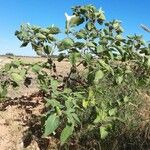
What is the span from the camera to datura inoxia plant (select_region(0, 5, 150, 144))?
12.2 feet

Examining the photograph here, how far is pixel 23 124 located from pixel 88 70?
2.42 ft

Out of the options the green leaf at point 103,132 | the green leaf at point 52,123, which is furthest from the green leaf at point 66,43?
the green leaf at point 52,123

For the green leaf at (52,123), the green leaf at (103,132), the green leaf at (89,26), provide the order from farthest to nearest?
the green leaf at (89,26), the green leaf at (103,132), the green leaf at (52,123)

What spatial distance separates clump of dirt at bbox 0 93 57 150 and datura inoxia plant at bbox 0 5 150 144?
15 cm

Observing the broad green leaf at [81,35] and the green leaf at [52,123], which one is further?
the broad green leaf at [81,35]

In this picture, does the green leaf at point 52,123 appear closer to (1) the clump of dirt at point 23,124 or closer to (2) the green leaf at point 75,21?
(1) the clump of dirt at point 23,124

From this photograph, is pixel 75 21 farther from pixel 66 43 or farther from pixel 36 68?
pixel 36 68

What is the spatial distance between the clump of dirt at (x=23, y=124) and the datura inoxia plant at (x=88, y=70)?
148mm

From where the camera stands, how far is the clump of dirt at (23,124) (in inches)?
158

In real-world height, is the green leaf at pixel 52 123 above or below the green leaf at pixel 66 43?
below

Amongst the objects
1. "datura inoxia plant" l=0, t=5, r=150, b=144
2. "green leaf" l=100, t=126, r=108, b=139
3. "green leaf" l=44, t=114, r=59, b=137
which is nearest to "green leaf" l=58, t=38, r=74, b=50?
"datura inoxia plant" l=0, t=5, r=150, b=144

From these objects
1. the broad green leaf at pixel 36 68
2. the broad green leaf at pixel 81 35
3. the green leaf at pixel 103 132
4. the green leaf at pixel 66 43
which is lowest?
the green leaf at pixel 103 132

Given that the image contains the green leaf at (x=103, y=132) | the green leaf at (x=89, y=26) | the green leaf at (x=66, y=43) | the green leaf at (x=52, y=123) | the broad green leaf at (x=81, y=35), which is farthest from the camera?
the green leaf at (x=89, y=26)

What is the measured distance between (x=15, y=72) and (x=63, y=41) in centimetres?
49
